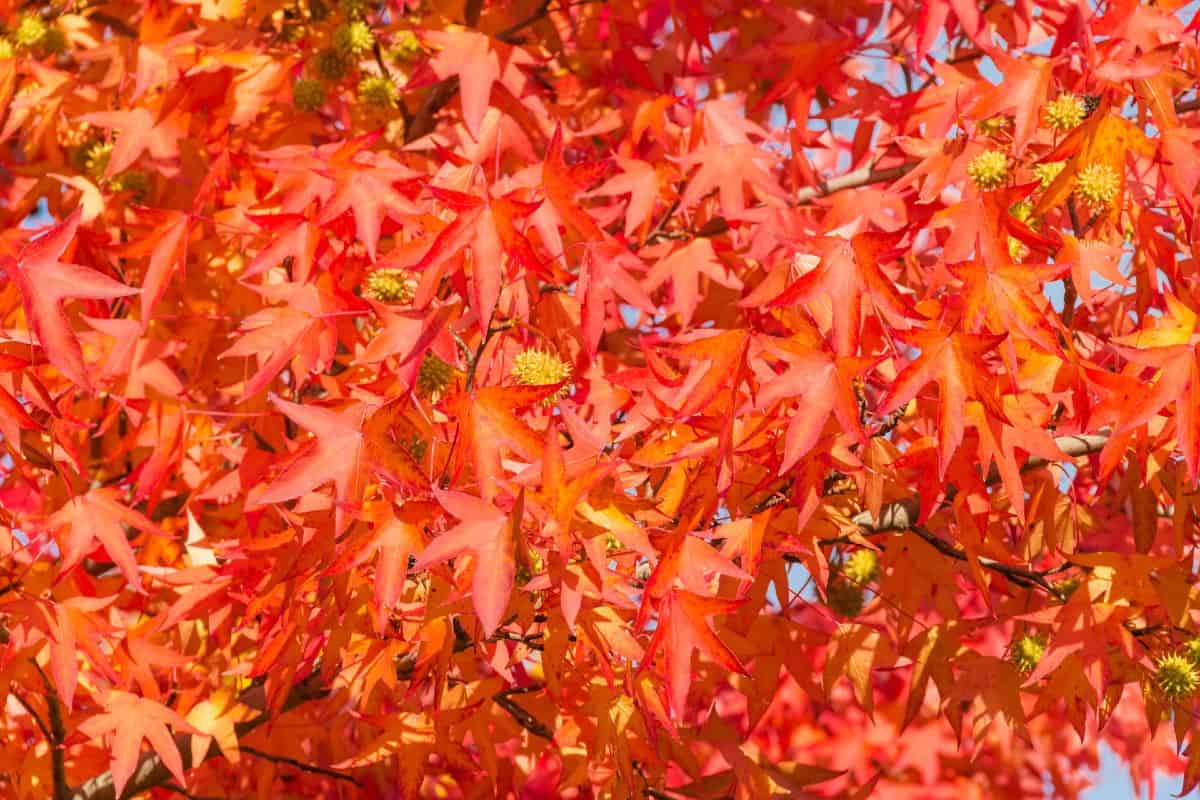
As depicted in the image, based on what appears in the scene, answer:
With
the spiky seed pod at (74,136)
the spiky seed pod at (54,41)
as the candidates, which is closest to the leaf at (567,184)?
the spiky seed pod at (74,136)

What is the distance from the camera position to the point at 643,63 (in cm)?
378

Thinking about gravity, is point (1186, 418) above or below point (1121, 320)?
above

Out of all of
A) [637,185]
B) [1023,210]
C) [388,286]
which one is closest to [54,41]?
[388,286]

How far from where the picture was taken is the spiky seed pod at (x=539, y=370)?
263cm

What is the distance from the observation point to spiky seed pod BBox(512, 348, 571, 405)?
8.64ft

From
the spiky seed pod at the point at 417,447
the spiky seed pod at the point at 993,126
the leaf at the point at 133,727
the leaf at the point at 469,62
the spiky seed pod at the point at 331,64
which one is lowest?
the leaf at the point at 133,727

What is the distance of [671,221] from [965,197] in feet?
3.05

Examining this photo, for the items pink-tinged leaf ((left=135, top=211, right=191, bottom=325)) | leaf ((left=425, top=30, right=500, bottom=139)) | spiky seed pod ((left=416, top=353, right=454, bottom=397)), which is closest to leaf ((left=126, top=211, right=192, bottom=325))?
pink-tinged leaf ((left=135, top=211, right=191, bottom=325))

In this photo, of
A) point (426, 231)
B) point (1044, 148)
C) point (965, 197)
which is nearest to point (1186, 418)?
point (965, 197)

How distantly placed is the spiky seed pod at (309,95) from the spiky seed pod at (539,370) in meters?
1.18

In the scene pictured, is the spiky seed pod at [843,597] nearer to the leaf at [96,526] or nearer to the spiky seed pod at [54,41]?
the leaf at [96,526]

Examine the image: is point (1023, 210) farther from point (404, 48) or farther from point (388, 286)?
point (404, 48)

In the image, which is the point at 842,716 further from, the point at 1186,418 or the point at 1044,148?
the point at 1186,418

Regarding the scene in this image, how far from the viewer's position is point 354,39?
11.9 ft
